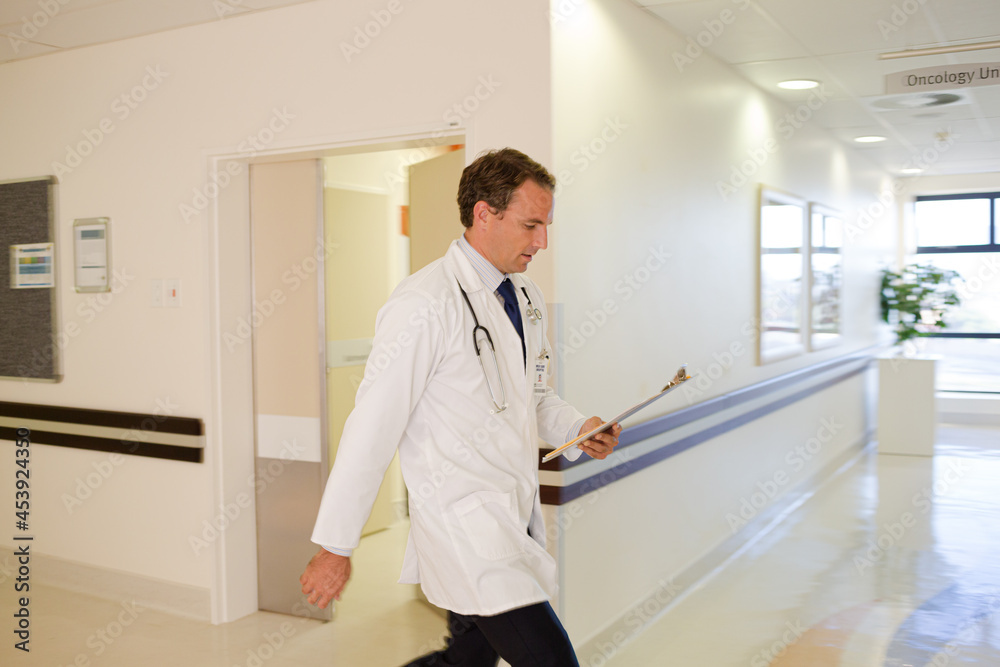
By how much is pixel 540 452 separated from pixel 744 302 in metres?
2.42

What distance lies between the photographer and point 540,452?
3.16 meters

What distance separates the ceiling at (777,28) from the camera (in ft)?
12.1

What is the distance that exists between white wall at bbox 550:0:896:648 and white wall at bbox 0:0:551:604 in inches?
15.2

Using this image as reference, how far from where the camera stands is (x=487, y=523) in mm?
1950

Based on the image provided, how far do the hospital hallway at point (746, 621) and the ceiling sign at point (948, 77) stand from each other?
2338 millimetres

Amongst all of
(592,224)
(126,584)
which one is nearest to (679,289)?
(592,224)

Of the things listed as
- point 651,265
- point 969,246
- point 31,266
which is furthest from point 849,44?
point 969,246

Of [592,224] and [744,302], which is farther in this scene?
[744,302]

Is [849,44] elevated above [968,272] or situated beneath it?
elevated above

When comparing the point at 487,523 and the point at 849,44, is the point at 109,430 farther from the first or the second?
the point at 849,44

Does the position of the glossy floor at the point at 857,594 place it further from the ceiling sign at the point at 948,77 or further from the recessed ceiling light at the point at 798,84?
the recessed ceiling light at the point at 798,84

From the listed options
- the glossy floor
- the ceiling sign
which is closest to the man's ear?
the glossy floor

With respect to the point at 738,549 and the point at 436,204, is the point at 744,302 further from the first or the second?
the point at 436,204

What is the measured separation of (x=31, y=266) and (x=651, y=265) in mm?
3206
